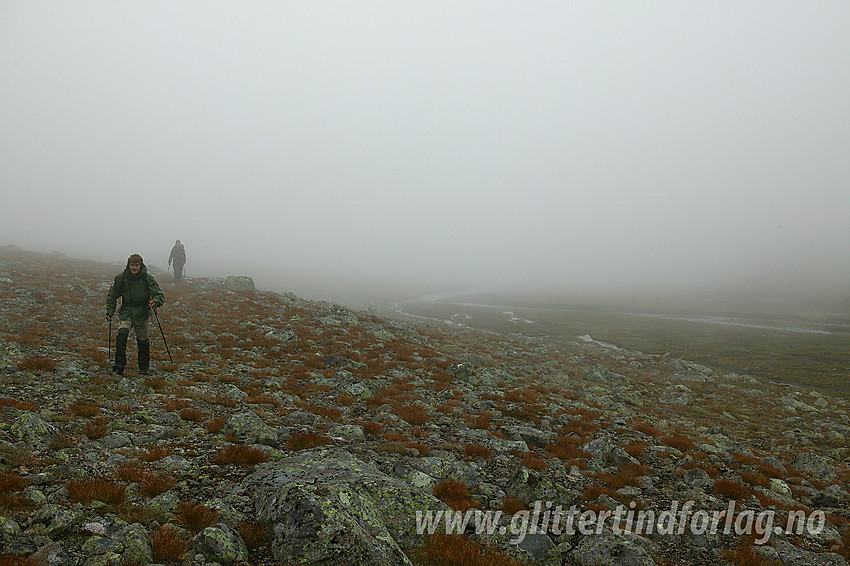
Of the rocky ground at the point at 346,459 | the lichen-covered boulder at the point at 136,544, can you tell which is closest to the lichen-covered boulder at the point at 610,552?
the rocky ground at the point at 346,459

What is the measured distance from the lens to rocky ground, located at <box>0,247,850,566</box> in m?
6.71

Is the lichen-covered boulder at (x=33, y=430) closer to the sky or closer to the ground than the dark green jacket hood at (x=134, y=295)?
closer to the ground

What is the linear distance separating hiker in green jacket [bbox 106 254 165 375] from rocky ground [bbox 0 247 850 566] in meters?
1.06

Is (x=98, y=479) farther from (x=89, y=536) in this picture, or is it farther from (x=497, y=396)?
(x=497, y=396)

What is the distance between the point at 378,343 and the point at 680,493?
69.1ft

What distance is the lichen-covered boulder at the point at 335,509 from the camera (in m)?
6.46

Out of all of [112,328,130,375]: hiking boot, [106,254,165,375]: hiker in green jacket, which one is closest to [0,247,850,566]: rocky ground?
[112,328,130,375]: hiking boot

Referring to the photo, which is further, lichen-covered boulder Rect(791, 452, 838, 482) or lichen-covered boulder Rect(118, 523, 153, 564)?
lichen-covered boulder Rect(791, 452, 838, 482)

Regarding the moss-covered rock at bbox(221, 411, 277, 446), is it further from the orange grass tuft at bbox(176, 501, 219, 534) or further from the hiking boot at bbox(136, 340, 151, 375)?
the hiking boot at bbox(136, 340, 151, 375)

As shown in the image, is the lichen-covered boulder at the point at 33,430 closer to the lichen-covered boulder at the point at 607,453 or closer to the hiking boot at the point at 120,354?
the hiking boot at the point at 120,354

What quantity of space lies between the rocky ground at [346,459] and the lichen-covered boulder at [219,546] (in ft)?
0.10

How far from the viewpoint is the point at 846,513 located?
11.7 meters

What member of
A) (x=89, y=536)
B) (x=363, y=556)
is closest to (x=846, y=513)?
(x=363, y=556)

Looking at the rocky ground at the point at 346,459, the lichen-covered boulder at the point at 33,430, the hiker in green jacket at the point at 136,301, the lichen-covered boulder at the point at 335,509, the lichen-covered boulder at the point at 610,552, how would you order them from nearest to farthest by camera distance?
the lichen-covered boulder at the point at 335,509, the rocky ground at the point at 346,459, the lichen-covered boulder at the point at 610,552, the lichen-covered boulder at the point at 33,430, the hiker in green jacket at the point at 136,301
